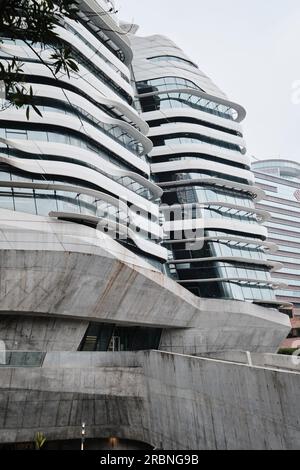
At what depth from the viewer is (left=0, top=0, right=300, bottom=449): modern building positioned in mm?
14945

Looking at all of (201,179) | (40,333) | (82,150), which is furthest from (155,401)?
(201,179)

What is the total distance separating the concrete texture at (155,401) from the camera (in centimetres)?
1088

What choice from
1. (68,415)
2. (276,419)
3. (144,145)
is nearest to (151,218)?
(144,145)

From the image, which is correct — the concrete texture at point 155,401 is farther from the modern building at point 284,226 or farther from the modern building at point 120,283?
the modern building at point 284,226

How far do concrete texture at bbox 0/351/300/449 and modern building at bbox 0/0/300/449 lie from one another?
6 cm

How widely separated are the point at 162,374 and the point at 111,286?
694cm

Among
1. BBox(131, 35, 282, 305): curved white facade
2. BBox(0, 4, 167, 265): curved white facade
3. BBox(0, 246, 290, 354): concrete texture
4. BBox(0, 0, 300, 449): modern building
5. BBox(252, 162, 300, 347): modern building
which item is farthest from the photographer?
BBox(252, 162, 300, 347): modern building

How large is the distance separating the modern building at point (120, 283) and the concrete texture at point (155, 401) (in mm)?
56

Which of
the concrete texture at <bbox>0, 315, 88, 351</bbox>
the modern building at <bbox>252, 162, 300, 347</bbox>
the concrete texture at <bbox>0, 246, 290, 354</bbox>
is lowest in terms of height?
the concrete texture at <bbox>0, 315, 88, 351</bbox>

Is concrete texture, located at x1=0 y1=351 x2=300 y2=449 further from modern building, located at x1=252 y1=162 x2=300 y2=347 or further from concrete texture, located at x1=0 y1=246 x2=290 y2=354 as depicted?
modern building, located at x1=252 y1=162 x2=300 y2=347

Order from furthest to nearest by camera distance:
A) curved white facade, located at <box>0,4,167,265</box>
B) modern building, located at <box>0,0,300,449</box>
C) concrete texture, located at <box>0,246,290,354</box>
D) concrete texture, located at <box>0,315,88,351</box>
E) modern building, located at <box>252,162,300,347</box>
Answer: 1. modern building, located at <box>252,162,300,347</box>
2. curved white facade, located at <box>0,4,167,265</box>
3. concrete texture, located at <box>0,315,88,351</box>
4. concrete texture, located at <box>0,246,290,354</box>
5. modern building, located at <box>0,0,300,449</box>

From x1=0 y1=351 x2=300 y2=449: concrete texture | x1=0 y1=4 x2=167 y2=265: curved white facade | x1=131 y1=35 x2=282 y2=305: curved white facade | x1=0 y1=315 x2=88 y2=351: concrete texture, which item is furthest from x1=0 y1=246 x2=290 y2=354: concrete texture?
x1=131 y1=35 x2=282 y2=305: curved white facade

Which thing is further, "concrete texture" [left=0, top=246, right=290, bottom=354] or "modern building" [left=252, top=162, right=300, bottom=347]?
"modern building" [left=252, top=162, right=300, bottom=347]

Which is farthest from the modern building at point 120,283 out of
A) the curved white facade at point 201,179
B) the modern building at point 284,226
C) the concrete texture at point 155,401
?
the modern building at point 284,226
